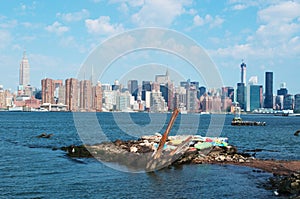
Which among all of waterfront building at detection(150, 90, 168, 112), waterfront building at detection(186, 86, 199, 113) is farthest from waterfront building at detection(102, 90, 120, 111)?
waterfront building at detection(186, 86, 199, 113)

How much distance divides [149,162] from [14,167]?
39.6 ft

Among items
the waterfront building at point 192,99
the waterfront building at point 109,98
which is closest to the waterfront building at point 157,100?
the waterfront building at point 192,99

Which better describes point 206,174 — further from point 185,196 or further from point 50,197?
point 50,197

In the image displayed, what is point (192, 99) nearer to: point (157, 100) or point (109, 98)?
point (109, 98)

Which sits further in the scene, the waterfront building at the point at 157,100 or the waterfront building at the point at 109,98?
the waterfront building at the point at 109,98

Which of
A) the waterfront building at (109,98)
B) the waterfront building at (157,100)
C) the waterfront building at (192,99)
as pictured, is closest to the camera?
the waterfront building at (157,100)

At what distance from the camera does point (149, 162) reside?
3303cm

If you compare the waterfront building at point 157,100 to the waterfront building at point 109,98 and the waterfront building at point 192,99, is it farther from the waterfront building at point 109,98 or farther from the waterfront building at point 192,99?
the waterfront building at point 109,98

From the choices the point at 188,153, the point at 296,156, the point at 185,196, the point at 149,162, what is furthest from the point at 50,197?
the point at 296,156

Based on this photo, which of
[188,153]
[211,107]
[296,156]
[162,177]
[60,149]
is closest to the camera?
[162,177]

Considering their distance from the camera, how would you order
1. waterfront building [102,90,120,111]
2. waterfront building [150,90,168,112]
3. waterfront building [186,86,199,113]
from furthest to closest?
waterfront building [102,90,120,111] < waterfront building [186,86,199,113] < waterfront building [150,90,168,112]

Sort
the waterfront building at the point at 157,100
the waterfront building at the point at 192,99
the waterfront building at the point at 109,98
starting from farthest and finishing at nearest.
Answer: the waterfront building at the point at 109,98 → the waterfront building at the point at 192,99 → the waterfront building at the point at 157,100

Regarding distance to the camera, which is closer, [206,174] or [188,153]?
[206,174]

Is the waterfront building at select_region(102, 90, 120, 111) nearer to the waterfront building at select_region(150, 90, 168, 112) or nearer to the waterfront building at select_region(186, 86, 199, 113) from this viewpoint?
the waterfront building at select_region(150, 90, 168, 112)
